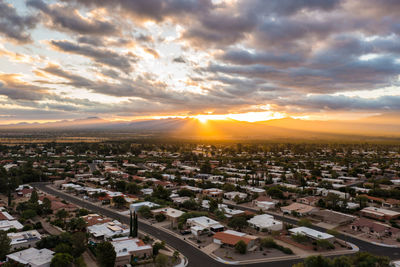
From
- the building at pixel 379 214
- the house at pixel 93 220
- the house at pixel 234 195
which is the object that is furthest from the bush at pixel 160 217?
the building at pixel 379 214

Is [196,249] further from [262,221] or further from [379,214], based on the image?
[379,214]

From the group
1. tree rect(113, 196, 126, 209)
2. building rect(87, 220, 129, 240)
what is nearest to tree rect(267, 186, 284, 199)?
tree rect(113, 196, 126, 209)

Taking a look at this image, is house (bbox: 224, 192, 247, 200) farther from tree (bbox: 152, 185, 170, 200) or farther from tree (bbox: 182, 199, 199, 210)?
tree (bbox: 152, 185, 170, 200)

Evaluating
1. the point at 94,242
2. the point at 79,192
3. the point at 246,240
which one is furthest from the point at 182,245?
the point at 79,192

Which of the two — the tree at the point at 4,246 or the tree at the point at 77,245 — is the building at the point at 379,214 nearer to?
the tree at the point at 77,245

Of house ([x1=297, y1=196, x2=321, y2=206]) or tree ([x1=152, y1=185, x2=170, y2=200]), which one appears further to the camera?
tree ([x1=152, y1=185, x2=170, y2=200])
